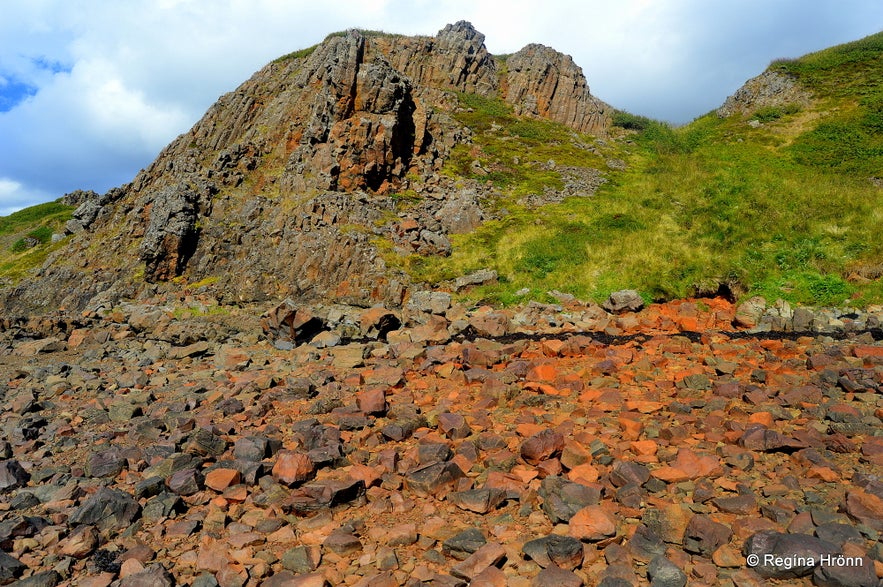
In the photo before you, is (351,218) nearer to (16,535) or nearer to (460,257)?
(460,257)

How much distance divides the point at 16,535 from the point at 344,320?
47.7ft

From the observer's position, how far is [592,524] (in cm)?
589

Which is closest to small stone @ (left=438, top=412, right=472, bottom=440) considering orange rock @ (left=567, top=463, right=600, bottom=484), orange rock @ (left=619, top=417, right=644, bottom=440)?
orange rock @ (left=567, top=463, right=600, bottom=484)

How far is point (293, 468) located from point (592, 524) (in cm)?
446

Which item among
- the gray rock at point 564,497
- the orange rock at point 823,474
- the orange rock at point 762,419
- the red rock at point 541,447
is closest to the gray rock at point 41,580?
the gray rock at point 564,497

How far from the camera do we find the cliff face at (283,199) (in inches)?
1047

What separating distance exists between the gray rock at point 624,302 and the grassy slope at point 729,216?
1149 millimetres

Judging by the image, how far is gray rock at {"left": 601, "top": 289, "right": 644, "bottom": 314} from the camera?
19.3 meters

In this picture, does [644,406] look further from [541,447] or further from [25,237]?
[25,237]

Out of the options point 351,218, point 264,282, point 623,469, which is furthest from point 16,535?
point 351,218

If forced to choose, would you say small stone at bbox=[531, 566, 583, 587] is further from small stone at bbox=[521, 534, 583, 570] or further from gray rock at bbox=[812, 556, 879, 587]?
gray rock at bbox=[812, 556, 879, 587]

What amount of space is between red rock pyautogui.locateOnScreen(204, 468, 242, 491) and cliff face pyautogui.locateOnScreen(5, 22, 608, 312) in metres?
15.6

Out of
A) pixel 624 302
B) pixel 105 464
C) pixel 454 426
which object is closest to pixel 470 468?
pixel 454 426

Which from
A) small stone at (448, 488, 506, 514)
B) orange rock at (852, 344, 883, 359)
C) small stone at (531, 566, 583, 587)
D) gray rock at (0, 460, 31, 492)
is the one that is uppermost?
gray rock at (0, 460, 31, 492)
